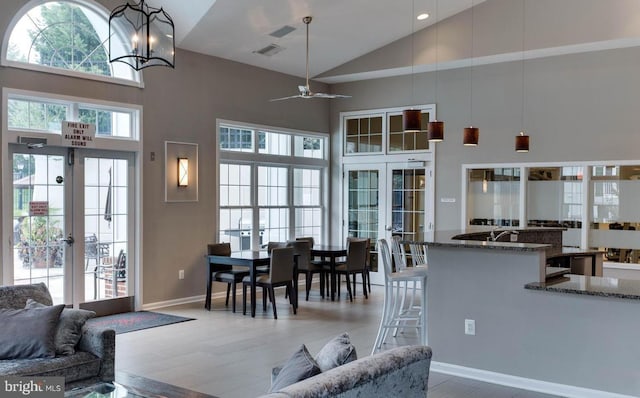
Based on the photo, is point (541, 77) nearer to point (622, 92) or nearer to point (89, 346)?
point (622, 92)

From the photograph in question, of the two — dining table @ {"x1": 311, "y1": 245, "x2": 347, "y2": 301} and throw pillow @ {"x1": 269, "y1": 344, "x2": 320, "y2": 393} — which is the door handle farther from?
throw pillow @ {"x1": 269, "y1": 344, "x2": 320, "y2": 393}

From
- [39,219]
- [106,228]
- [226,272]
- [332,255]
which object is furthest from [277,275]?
[39,219]

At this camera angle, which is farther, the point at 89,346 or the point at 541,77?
the point at 541,77

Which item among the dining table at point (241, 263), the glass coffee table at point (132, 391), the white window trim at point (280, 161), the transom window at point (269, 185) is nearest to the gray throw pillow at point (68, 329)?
the glass coffee table at point (132, 391)

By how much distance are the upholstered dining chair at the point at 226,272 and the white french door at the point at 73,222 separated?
1057mm

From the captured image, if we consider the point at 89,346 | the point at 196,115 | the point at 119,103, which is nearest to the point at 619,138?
the point at 196,115

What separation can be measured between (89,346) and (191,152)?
4.56 metres

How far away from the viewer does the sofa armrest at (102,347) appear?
3941mm

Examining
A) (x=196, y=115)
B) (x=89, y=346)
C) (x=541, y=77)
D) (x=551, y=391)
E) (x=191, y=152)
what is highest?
(x=541, y=77)

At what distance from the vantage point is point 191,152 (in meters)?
8.22

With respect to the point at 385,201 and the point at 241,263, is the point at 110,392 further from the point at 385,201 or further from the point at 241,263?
the point at 385,201

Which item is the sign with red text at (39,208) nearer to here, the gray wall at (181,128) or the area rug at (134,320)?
the gray wall at (181,128)

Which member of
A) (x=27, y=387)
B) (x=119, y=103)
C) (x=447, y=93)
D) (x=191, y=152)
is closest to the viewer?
(x=27, y=387)

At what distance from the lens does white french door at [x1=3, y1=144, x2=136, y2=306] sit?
6.52m
